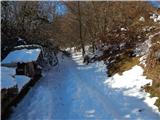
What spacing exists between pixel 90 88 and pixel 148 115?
594 centimetres

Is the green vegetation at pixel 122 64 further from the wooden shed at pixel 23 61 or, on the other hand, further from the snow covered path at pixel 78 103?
the wooden shed at pixel 23 61

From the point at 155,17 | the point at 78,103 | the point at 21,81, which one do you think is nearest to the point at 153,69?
the point at 78,103

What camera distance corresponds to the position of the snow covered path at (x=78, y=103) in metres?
14.5

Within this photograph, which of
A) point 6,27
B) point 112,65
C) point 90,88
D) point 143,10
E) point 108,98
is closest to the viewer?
point 108,98

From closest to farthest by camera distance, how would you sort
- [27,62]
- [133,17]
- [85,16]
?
1. [27,62]
2. [133,17]
3. [85,16]

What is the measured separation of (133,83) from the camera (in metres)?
19.1

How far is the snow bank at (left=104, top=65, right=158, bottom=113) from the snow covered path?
0.34 metres

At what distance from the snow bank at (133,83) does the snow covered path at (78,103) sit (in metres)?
0.34

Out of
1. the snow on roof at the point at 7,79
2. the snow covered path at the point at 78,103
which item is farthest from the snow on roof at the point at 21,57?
the snow on roof at the point at 7,79

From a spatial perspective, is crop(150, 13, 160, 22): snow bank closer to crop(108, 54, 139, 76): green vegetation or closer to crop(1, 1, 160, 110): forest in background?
crop(1, 1, 160, 110): forest in background

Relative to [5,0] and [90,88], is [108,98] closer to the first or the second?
[90,88]

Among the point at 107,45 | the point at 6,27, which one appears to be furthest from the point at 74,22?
the point at 6,27

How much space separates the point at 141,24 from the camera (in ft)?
104

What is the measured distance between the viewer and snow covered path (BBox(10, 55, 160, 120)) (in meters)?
14.5
